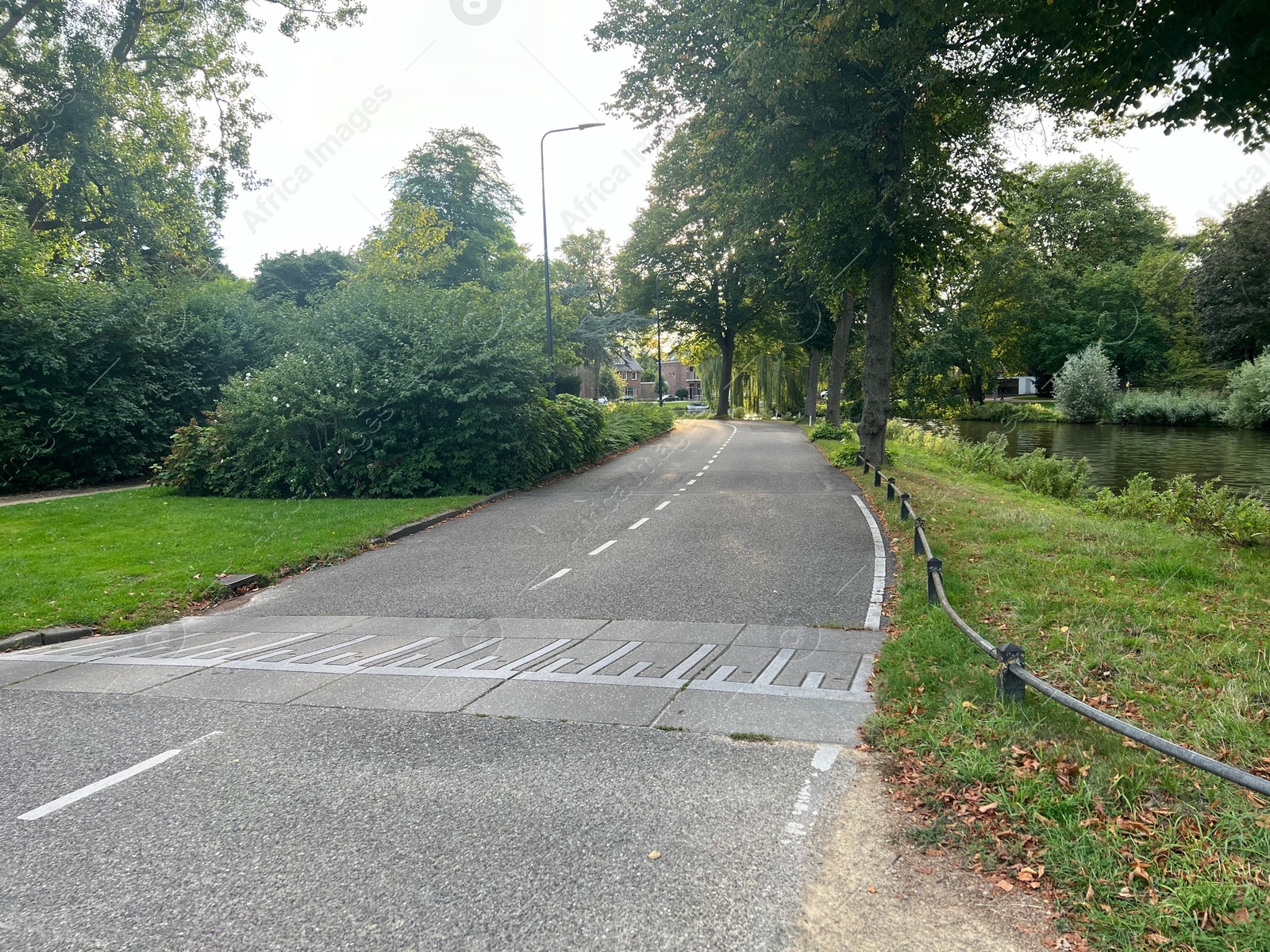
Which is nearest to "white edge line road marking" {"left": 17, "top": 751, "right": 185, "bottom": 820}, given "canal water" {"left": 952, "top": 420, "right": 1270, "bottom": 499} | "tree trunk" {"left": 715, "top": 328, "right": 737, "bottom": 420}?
"canal water" {"left": 952, "top": 420, "right": 1270, "bottom": 499}

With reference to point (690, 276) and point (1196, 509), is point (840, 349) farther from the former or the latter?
point (690, 276)

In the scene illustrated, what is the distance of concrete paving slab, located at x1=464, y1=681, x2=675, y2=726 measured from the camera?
5148 millimetres

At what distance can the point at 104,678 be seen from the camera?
6.42 meters

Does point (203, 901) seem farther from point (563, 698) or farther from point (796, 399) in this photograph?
point (796, 399)

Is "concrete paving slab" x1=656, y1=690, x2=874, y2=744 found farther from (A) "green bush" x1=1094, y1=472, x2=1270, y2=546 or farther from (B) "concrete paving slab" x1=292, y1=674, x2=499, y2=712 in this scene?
(A) "green bush" x1=1094, y1=472, x2=1270, y2=546

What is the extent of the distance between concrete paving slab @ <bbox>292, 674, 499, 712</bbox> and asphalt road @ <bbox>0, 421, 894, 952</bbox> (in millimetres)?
39

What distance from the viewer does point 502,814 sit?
387 cm

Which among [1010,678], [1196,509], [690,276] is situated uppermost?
[690,276]

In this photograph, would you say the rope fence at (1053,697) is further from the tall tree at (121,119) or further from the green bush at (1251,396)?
the green bush at (1251,396)

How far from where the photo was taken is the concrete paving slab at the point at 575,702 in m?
5.15

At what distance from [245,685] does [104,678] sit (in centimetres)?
145

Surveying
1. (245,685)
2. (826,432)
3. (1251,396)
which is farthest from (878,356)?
(1251,396)

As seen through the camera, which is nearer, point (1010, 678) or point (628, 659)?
point (1010, 678)

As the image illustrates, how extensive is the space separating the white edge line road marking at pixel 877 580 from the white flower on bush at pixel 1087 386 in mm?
41820
